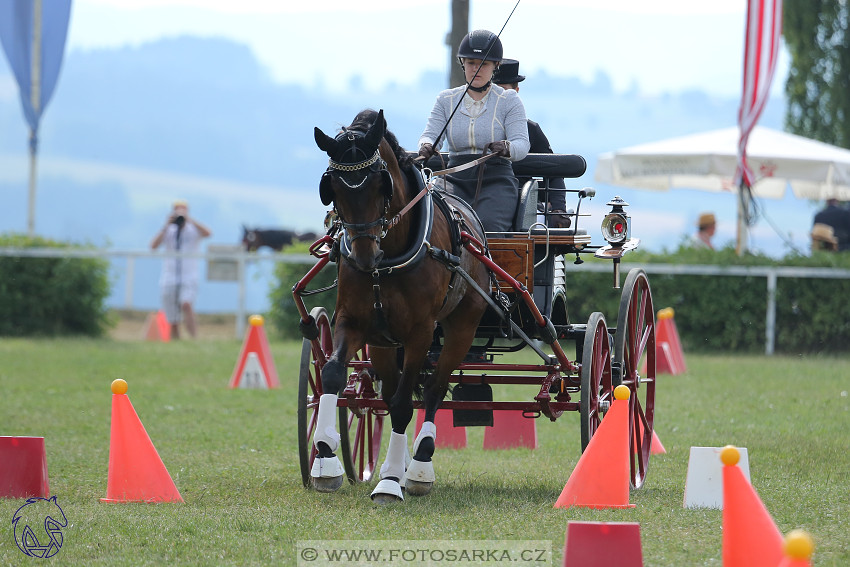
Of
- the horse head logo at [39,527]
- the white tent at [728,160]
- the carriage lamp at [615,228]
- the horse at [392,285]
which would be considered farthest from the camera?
the white tent at [728,160]

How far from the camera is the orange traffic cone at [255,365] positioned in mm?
13344

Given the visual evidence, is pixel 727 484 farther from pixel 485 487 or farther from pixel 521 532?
pixel 485 487

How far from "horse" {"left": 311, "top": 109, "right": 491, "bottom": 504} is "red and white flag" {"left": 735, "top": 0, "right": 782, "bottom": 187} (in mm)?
10908

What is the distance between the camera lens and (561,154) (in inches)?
312

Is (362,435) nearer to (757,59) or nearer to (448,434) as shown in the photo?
(448,434)

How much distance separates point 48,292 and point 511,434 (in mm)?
10272

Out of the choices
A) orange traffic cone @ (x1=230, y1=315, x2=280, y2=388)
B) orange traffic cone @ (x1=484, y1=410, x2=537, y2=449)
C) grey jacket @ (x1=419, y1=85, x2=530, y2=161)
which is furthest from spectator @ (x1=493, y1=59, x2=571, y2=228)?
orange traffic cone @ (x1=230, y1=315, x2=280, y2=388)

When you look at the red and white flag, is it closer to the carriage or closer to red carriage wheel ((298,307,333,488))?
the carriage

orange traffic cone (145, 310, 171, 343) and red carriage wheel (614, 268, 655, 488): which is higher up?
red carriage wheel (614, 268, 655, 488)

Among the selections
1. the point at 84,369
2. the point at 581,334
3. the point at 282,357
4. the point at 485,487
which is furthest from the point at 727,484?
the point at 282,357

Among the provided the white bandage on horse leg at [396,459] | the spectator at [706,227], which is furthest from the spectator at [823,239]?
the white bandage on horse leg at [396,459]

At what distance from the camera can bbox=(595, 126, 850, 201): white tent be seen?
18469 mm

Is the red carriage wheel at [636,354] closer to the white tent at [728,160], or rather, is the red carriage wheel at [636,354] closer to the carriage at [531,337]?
the carriage at [531,337]

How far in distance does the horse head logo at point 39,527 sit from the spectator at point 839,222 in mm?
14868
